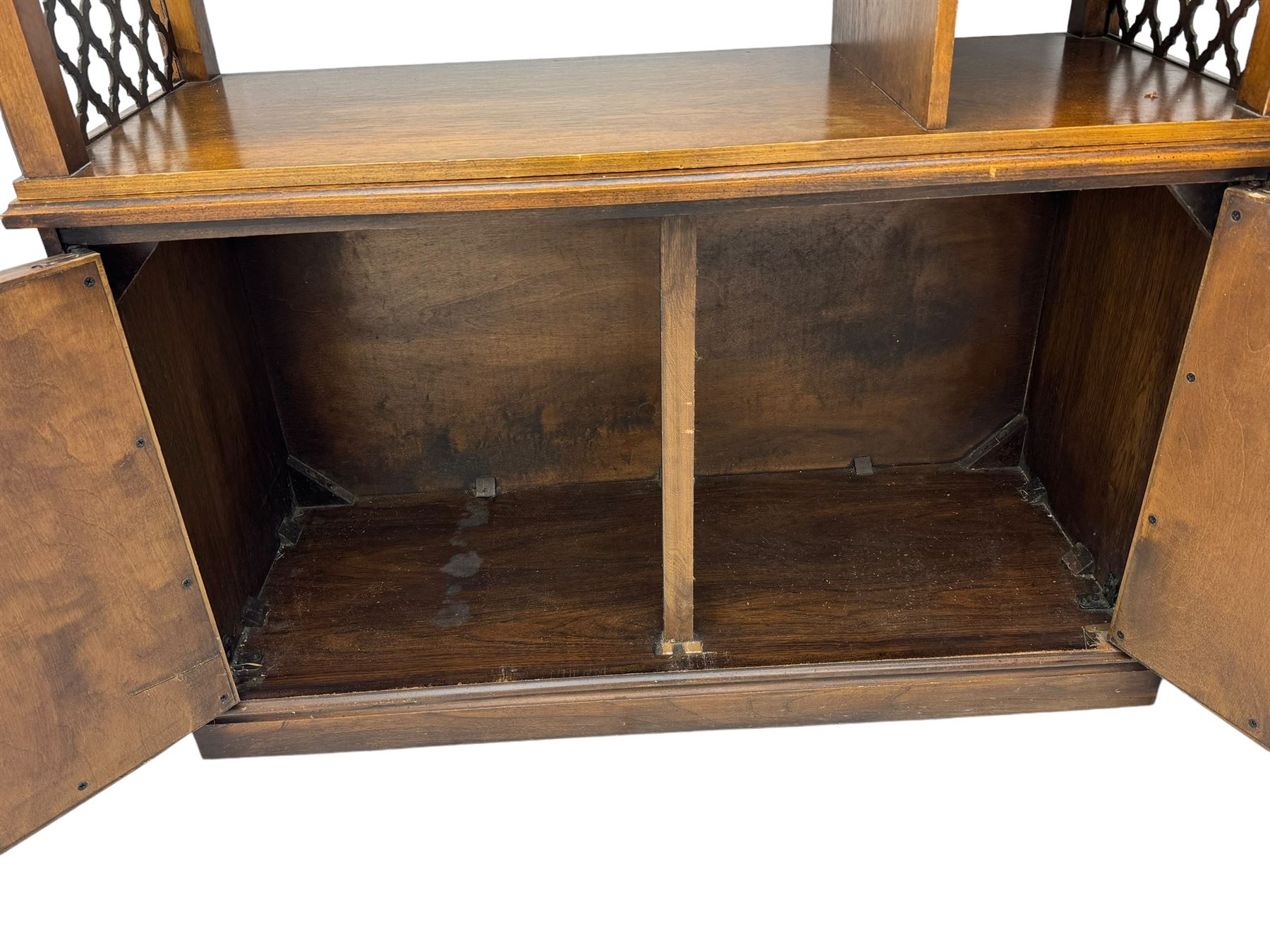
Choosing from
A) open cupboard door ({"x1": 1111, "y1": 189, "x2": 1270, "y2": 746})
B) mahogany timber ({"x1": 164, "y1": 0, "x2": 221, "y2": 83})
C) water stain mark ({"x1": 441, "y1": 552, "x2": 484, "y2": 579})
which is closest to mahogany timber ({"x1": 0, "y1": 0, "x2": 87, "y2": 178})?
mahogany timber ({"x1": 164, "y1": 0, "x2": 221, "y2": 83})

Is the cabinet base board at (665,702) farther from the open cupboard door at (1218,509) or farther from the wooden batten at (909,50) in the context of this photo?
the wooden batten at (909,50)

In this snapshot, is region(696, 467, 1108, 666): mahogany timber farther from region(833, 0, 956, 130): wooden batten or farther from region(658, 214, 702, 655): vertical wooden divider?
A: region(833, 0, 956, 130): wooden batten

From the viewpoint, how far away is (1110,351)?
237 centimetres

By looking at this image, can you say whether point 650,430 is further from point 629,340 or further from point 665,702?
point 665,702

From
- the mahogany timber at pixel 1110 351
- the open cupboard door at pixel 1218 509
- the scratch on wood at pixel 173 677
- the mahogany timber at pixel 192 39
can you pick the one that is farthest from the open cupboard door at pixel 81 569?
the mahogany timber at pixel 1110 351

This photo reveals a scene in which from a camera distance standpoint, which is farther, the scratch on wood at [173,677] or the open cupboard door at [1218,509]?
the scratch on wood at [173,677]

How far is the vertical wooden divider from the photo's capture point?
5.92 feet

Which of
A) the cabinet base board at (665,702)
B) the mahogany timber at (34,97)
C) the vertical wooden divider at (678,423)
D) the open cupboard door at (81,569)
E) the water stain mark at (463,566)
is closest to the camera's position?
the mahogany timber at (34,97)

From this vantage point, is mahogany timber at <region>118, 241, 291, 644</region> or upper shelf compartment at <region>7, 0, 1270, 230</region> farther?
mahogany timber at <region>118, 241, 291, 644</region>

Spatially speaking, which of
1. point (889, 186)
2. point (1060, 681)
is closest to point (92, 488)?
point (889, 186)

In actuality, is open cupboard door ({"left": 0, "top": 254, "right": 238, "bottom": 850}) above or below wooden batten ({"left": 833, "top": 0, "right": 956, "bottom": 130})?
below

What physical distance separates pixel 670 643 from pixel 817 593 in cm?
38

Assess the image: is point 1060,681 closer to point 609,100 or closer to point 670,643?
point 670,643

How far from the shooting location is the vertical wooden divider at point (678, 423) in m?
1.80
